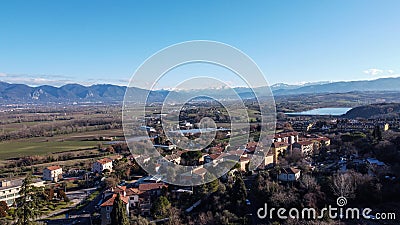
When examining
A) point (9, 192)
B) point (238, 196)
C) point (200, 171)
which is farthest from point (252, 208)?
point (9, 192)

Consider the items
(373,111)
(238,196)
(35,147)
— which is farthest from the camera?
(373,111)

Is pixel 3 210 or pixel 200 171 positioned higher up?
pixel 200 171

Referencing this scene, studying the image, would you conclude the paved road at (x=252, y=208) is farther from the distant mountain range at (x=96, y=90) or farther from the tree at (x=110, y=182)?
the distant mountain range at (x=96, y=90)

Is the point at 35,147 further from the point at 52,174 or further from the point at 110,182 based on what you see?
the point at 110,182

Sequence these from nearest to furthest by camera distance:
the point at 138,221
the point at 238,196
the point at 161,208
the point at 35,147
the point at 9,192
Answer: the point at 138,221, the point at 238,196, the point at 161,208, the point at 9,192, the point at 35,147

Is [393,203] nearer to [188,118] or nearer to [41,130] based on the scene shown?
[188,118]

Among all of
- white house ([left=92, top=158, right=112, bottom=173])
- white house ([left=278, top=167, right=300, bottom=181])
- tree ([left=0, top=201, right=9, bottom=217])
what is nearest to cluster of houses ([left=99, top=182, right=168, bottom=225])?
tree ([left=0, top=201, right=9, bottom=217])

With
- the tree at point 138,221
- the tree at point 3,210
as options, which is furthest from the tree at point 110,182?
the tree at point 138,221
